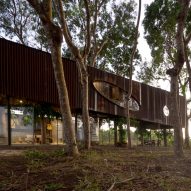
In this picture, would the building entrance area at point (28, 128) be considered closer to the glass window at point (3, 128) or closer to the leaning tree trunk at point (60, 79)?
the glass window at point (3, 128)

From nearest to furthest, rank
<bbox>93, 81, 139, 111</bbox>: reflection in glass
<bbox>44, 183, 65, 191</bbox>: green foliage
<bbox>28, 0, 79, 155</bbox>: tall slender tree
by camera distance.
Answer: <bbox>44, 183, 65, 191</bbox>: green foliage < <bbox>28, 0, 79, 155</bbox>: tall slender tree < <bbox>93, 81, 139, 111</bbox>: reflection in glass

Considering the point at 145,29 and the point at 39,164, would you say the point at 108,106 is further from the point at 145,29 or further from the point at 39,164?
the point at 39,164

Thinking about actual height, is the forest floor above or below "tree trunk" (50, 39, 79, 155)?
below

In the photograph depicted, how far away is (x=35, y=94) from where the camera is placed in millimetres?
20922

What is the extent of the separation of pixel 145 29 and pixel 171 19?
5.60ft

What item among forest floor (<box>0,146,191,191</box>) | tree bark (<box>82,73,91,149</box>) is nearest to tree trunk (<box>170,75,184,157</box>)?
forest floor (<box>0,146,191,191</box>)

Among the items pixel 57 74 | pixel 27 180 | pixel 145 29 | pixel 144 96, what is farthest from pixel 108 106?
pixel 27 180

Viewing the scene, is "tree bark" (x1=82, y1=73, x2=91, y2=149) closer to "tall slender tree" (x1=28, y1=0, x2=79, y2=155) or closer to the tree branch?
the tree branch

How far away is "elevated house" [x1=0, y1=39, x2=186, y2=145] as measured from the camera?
19.8 metres

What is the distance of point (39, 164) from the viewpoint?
984 cm

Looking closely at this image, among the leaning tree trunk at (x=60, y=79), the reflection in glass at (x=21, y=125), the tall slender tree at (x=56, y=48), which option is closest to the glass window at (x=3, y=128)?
the reflection in glass at (x=21, y=125)

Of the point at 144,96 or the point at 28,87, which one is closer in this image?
the point at 28,87

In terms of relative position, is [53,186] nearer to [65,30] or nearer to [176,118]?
[176,118]

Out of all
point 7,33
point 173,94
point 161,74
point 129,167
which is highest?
point 7,33
